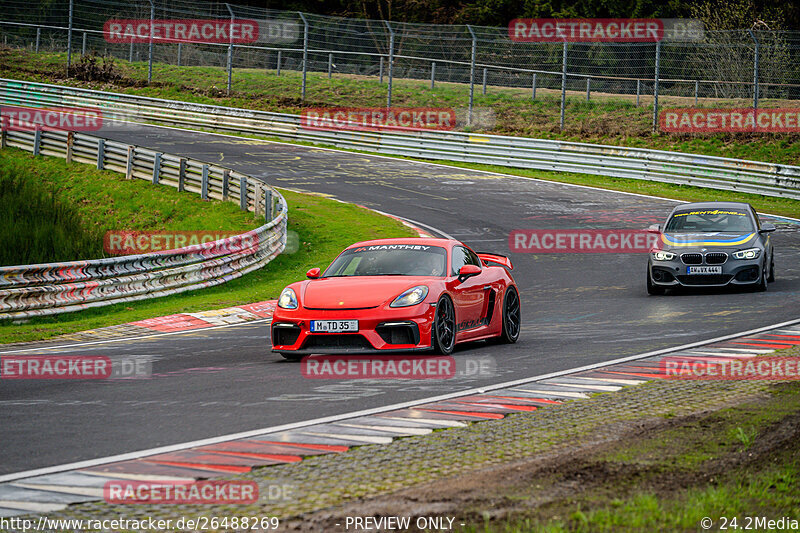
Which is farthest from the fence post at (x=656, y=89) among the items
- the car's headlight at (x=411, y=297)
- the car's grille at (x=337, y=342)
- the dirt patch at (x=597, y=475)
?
the dirt patch at (x=597, y=475)

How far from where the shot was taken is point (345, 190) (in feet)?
103

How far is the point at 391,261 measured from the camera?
38.1 feet

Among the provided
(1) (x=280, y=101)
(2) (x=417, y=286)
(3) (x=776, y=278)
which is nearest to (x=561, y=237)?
(3) (x=776, y=278)

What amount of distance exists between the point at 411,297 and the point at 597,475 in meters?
4.94

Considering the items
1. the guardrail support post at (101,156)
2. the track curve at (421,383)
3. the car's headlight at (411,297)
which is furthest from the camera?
the guardrail support post at (101,156)

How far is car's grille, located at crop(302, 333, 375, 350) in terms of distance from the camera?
10141 millimetres

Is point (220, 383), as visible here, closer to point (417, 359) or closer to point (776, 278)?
point (417, 359)

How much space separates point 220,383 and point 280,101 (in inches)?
1455

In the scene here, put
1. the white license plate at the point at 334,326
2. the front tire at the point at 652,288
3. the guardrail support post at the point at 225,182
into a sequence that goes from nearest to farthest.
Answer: the white license plate at the point at 334,326, the front tire at the point at 652,288, the guardrail support post at the point at 225,182

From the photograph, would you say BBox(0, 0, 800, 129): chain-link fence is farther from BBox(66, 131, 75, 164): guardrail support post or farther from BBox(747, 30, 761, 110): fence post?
BBox(66, 131, 75, 164): guardrail support post

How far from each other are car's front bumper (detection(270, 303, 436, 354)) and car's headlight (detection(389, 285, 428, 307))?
8cm

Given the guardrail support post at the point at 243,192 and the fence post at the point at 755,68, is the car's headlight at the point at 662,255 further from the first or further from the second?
the fence post at the point at 755,68

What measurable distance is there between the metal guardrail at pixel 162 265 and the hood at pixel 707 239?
819 centimetres

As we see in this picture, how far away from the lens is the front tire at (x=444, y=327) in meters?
10.4
